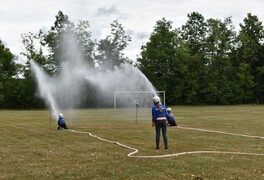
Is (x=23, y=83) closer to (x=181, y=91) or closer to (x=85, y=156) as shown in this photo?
(x=181, y=91)

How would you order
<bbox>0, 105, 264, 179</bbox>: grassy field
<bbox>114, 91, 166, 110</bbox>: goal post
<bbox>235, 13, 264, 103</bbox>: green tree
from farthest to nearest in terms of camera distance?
<bbox>235, 13, 264, 103</bbox>: green tree < <bbox>114, 91, 166, 110</bbox>: goal post < <bbox>0, 105, 264, 179</bbox>: grassy field

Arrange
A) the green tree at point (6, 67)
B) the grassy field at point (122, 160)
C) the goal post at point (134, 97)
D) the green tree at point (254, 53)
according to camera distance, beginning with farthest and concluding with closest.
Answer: the green tree at point (254, 53)
the green tree at point (6, 67)
the goal post at point (134, 97)
the grassy field at point (122, 160)

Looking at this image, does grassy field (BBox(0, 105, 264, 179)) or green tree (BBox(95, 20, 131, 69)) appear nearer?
grassy field (BBox(0, 105, 264, 179))

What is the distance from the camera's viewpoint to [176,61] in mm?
79125

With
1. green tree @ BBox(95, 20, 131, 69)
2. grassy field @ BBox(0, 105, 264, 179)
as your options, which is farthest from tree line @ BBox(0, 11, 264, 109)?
grassy field @ BBox(0, 105, 264, 179)

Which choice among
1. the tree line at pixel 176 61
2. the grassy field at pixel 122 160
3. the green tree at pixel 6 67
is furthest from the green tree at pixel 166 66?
the grassy field at pixel 122 160

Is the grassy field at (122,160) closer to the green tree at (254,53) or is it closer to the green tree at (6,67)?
the green tree at (6,67)

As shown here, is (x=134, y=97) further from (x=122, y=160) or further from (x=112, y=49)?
(x=122, y=160)

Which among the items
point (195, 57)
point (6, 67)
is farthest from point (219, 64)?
point (6, 67)

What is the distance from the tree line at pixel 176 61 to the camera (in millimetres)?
78688

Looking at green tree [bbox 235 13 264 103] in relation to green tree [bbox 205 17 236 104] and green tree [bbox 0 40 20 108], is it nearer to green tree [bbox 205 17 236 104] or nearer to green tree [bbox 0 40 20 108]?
green tree [bbox 205 17 236 104]

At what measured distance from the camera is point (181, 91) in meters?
79.6

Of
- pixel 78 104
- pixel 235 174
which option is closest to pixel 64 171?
pixel 235 174

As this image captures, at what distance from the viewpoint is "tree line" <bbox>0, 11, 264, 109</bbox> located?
3098 inches
